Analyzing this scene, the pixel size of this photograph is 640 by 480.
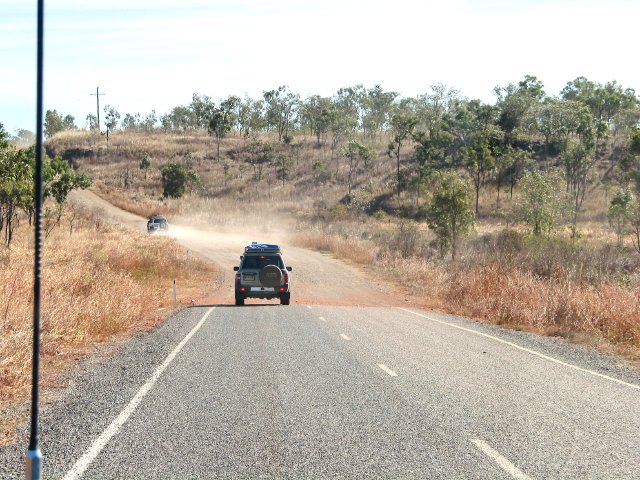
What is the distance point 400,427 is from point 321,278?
29.0m

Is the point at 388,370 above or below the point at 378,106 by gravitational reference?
below

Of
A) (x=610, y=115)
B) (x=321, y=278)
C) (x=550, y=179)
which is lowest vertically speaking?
(x=321, y=278)

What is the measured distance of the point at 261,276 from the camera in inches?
931

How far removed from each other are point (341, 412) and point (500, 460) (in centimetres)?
237

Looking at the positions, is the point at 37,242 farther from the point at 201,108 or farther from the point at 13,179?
the point at 201,108

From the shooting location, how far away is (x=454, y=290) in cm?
2606

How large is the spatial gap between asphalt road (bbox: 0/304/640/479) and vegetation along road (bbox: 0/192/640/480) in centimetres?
3

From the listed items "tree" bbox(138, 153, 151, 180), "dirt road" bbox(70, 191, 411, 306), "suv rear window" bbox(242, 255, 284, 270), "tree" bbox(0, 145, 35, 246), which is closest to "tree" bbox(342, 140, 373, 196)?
"dirt road" bbox(70, 191, 411, 306)

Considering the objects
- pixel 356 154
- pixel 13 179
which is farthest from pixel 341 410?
pixel 356 154

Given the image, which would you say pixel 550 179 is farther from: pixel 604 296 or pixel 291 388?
pixel 291 388

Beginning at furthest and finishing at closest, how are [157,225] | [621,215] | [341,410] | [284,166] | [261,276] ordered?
[284,166], [157,225], [621,215], [261,276], [341,410]

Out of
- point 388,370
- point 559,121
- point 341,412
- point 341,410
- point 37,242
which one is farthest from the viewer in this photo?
point 559,121

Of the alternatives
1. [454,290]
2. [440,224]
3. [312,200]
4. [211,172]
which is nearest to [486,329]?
[454,290]

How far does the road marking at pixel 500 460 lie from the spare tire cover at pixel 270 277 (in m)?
16.6
